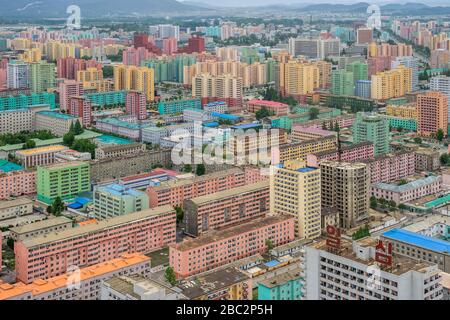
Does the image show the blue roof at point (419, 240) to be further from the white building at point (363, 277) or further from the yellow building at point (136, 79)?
the yellow building at point (136, 79)

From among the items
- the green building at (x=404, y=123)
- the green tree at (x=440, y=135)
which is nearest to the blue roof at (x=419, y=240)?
the green tree at (x=440, y=135)

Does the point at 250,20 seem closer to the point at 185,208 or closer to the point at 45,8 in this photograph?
the point at 45,8

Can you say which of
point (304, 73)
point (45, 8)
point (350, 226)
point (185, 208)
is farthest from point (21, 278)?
point (45, 8)

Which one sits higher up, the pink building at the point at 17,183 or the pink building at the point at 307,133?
the pink building at the point at 307,133

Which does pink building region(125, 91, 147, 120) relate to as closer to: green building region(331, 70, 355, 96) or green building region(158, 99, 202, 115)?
green building region(158, 99, 202, 115)

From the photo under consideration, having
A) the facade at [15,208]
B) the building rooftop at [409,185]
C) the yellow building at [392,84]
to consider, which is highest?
the yellow building at [392,84]

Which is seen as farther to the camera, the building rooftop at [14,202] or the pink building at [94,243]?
the building rooftop at [14,202]

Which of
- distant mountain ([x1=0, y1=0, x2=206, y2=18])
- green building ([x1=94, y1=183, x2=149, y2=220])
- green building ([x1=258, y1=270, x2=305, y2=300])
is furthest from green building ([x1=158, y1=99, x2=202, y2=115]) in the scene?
distant mountain ([x1=0, y1=0, x2=206, y2=18])
